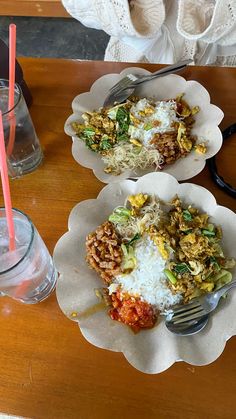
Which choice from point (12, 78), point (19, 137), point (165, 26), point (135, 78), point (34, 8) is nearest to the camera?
point (12, 78)

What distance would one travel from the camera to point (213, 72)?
1.20 m

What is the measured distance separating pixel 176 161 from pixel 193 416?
1.81 feet

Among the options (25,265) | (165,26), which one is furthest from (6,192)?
(165,26)

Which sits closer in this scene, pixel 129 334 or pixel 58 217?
pixel 129 334

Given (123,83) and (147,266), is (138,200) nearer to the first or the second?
(147,266)

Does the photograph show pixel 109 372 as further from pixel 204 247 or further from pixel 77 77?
pixel 77 77

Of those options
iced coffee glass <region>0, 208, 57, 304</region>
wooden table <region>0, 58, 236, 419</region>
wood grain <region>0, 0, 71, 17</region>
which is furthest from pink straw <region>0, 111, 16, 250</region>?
wood grain <region>0, 0, 71, 17</region>

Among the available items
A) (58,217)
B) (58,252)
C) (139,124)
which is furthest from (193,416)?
(139,124)

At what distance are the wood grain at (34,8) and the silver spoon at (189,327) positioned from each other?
2.07m

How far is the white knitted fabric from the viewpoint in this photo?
131 centimetres

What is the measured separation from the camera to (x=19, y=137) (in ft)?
3.38

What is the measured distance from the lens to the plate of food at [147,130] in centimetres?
101

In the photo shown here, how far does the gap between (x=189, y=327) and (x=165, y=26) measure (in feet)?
3.63

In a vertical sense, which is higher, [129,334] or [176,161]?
[176,161]
